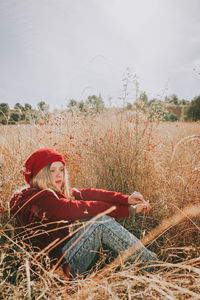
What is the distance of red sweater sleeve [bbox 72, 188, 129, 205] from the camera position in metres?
1.83

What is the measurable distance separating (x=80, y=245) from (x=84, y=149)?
3.95 ft

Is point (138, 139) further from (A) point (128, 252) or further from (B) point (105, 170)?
(A) point (128, 252)

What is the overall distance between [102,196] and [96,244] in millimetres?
437

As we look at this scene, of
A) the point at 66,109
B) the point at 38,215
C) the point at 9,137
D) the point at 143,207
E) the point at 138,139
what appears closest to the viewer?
the point at 38,215

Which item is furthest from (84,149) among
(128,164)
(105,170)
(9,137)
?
(9,137)

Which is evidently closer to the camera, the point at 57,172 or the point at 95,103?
the point at 57,172

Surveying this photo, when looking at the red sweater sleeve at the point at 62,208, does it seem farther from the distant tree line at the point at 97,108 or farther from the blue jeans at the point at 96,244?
the distant tree line at the point at 97,108

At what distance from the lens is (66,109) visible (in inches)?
132

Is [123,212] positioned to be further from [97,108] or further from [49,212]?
[97,108]

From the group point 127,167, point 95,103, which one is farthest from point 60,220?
point 95,103

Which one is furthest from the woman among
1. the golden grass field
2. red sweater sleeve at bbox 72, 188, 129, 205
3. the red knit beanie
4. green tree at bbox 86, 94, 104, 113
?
green tree at bbox 86, 94, 104, 113

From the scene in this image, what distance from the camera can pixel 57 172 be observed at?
174 centimetres

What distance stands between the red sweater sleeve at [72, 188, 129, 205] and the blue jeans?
279 millimetres

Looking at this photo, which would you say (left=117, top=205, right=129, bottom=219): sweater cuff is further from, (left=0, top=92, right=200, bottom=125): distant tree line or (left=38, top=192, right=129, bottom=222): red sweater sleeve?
(left=0, top=92, right=200, bottom=125): distant tree line
